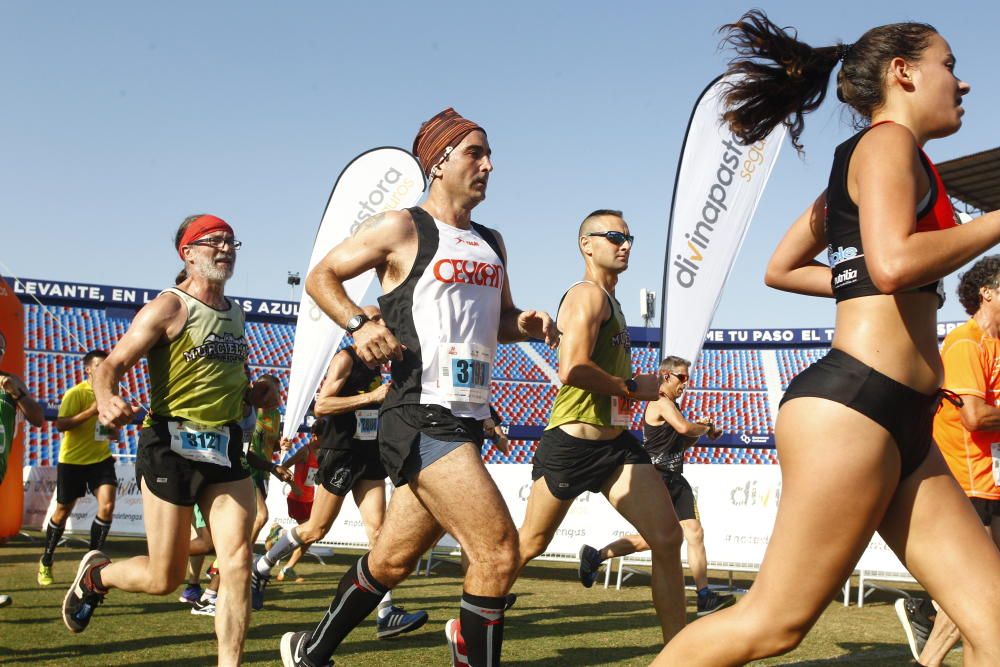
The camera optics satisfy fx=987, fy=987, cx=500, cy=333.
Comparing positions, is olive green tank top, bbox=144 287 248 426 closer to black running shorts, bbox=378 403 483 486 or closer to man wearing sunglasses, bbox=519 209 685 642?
black running shorts, bbox=378 403 483 486

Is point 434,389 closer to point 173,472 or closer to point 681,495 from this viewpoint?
point 173,472

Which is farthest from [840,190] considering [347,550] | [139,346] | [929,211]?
[347,550]

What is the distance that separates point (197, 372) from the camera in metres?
5.05

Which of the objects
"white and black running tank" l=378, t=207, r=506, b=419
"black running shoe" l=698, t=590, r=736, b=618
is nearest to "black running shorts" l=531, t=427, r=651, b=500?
"white and black running tank" l=378, t=207, r=506, b=419

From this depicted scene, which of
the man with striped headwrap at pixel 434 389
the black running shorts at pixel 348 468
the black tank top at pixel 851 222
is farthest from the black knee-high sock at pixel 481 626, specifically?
the black running shorts at pixel 348 468

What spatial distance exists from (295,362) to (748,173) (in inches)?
271

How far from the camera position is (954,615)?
2492 millimetres

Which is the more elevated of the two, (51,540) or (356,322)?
(356,322)

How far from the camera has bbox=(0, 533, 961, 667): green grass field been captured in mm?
5902

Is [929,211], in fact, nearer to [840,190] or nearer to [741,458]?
[840,190]

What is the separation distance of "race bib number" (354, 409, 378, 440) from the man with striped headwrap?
149 inches

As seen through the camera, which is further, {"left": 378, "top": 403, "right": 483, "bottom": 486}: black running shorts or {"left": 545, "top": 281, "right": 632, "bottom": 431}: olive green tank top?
{"left": 545, "top": 281, "right": 632, "bottom": 431}: olive green tank top

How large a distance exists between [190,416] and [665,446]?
5257mm

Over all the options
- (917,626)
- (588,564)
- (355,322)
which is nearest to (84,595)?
(355,322)
